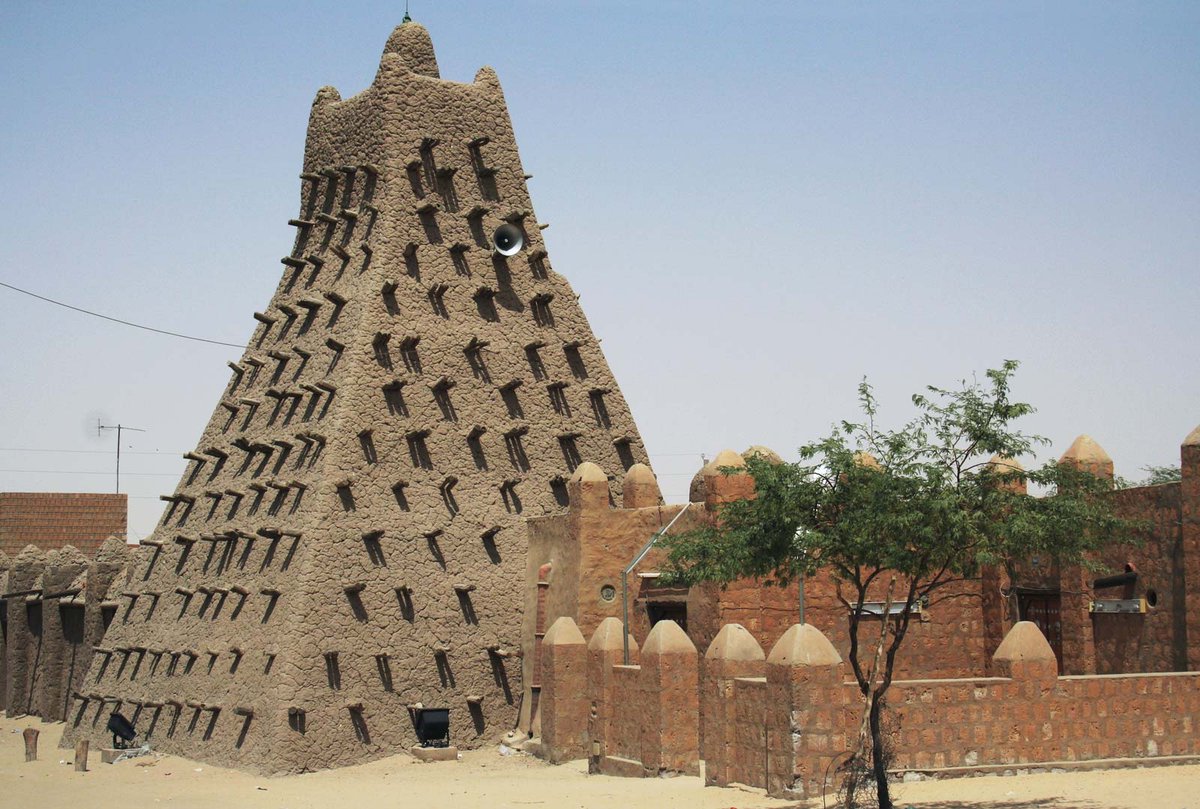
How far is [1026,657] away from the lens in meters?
19.1

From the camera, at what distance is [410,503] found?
2655 cm

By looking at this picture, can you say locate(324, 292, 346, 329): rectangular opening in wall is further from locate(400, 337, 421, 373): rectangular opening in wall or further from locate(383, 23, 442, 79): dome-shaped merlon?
locate(383, 23, 442, 79): dome-shaped merlon

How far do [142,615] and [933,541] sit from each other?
18275 millimetres

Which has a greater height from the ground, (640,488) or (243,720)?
(640,488)

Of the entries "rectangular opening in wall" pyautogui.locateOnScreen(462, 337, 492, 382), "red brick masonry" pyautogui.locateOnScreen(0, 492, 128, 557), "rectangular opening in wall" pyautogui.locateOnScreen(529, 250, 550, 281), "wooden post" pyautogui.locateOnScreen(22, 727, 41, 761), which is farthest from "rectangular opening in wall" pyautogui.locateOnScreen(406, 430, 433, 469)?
"red brick masonry" pyautogui.locateOnScreen(0, 492, 128, 557)

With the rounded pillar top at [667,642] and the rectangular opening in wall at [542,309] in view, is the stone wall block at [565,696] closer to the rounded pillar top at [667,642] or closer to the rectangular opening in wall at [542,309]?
the rounded pillar top at [667,642]

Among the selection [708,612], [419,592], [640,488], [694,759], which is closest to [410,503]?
[419,592]

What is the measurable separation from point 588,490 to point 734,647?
6673 millimetres

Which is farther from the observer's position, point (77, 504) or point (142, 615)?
point (77, 504)

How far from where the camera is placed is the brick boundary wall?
58.3ft

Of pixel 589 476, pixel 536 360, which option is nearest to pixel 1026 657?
pixel 589 476

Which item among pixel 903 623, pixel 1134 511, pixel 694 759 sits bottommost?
pixel 694 759

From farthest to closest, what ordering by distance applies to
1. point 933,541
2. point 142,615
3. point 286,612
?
point 142,615
point 286,612
point 933,541

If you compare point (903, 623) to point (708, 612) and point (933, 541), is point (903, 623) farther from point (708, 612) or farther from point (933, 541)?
point (708, 612)
